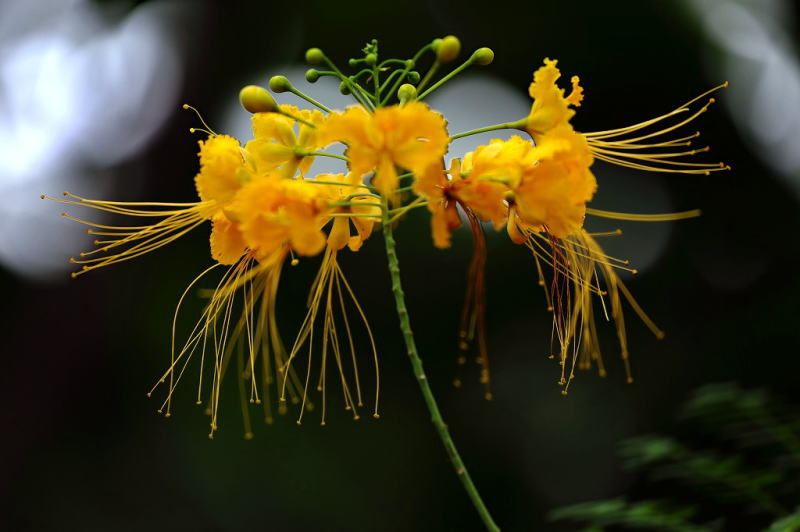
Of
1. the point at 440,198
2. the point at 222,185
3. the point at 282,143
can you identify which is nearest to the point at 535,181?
the point at 440,198

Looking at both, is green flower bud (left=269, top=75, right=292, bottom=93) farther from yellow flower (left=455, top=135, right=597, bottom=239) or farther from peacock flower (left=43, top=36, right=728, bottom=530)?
yellow flower (left=455, top=135, right=597, bottom=239)

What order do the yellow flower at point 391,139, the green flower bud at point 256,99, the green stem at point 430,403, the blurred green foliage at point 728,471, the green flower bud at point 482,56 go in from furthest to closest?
the blurred green foliage at point 728,471
the green flower bud at point 482,56
the green flower bud at point 256,99
the yellow flower at point 391,139
the green stem at point 430,403

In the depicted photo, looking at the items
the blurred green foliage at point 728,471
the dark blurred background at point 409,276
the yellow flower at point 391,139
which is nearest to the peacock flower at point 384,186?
the yellow flower at point 391,139

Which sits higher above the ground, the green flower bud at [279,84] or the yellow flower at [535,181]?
the green flower bud at [279,84]

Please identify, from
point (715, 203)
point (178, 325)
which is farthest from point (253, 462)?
point (715, 203)

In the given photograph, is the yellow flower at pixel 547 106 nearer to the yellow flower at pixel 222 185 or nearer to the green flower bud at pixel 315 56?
the green flower bud at pixel 315 56

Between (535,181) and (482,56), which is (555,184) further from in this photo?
(482,56)

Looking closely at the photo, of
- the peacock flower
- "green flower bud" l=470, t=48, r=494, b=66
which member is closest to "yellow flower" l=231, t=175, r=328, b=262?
the peacock flower
